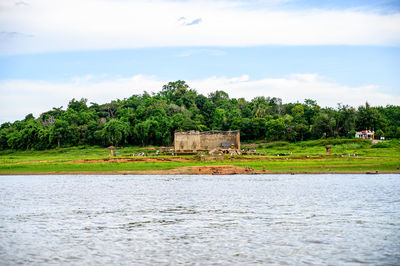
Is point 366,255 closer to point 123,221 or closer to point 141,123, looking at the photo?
point 123,221

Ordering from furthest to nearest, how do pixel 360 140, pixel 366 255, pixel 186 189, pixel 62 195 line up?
pixel 360 140 < pixel 186 189 < pixel 62 195 < pixel 366 255

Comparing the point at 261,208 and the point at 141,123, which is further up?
the point at 141,123

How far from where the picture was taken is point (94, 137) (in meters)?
136

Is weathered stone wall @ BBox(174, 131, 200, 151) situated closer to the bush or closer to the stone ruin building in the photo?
the stone ruin building

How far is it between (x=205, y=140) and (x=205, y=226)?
268 ft

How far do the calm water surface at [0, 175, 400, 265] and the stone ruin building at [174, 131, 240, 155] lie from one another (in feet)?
189

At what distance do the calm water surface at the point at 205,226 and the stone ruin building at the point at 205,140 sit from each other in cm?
5753

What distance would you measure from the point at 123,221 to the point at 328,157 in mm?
54928

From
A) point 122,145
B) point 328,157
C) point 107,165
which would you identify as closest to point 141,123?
point 122,145

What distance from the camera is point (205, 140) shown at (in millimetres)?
108250

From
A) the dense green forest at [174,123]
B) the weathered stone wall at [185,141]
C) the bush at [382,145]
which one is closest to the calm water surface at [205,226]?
the bush at [382,145]

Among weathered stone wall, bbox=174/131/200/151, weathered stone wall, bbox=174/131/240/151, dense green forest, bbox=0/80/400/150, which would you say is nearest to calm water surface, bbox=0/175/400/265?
weathered stone wall, bbox=174/131/200/151

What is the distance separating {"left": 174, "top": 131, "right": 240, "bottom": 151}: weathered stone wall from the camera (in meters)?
105

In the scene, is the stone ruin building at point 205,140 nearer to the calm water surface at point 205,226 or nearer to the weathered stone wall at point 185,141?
the weathered stone wall at point 185,141
